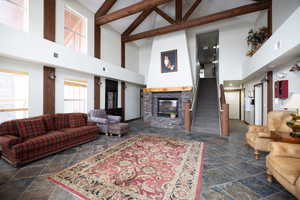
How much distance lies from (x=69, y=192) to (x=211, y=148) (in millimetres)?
3187

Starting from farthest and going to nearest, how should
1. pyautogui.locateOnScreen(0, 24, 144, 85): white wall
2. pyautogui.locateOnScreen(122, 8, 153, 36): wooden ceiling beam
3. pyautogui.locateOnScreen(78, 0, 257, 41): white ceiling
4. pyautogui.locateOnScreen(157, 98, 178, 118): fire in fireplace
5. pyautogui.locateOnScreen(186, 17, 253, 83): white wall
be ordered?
pyautogui.locateOnScreen(122, 8, 153, 36): wooden ceiling beam, pyautogui.locateOnScreen(157, 98, 178, 118): fire in fireplace, pyautogui.locateOnScreen(186, 17, 253, 83): white wall, pyautogui.locateOnScreen(78, 0, 257, 41): white ceiling, pyautogui.locateOnScreen(0, 24, 144, 85): white wall

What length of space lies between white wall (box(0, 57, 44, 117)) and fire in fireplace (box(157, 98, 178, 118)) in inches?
187

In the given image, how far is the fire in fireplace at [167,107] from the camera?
606 cm

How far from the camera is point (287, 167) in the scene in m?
1.54

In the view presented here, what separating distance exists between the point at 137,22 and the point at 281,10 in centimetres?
561

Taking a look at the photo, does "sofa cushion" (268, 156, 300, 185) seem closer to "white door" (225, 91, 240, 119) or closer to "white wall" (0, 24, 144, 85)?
"white wall" (0, 24, 144, 85)

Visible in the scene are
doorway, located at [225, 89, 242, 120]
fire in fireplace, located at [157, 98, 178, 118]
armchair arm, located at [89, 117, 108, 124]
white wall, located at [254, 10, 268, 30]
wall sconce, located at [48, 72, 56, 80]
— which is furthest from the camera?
doorway, located at [225, 89, 242, 120]

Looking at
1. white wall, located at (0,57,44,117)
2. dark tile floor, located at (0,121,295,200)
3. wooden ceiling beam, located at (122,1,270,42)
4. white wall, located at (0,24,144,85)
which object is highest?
wooden ceiling beam, located at (122,1,270,42)

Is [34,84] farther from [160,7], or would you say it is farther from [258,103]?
[258,103]

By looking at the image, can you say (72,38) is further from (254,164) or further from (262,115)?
(262,115)

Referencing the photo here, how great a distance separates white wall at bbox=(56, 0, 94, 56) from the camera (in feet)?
13.0

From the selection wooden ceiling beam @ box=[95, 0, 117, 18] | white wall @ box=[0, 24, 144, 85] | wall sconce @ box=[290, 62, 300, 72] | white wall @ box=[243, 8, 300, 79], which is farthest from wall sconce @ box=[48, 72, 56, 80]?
wall sconce @ box=[290, 62, 300, 72]

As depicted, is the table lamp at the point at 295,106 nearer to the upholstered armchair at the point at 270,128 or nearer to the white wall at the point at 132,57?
the upholstered armchair at the point at 270,128

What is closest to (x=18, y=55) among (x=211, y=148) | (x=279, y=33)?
(x=211, y=148)
